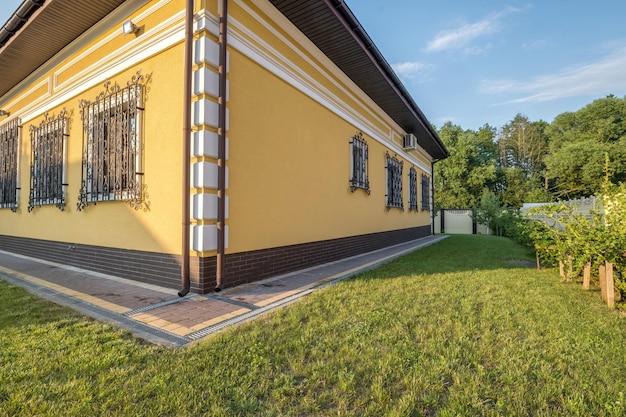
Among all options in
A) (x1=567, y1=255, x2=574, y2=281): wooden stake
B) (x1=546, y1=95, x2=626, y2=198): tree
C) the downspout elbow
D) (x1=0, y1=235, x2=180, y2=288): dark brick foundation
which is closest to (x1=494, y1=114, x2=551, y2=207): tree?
(x1=546, y1=95, x2=626, y2=198): tree

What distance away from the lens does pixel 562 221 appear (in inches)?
187

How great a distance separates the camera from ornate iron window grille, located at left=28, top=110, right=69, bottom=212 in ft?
19.8

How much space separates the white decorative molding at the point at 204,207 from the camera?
151 inches

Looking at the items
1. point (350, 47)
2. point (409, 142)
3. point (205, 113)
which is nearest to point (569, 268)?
point (350, 47)

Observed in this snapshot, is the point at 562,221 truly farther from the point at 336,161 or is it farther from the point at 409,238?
the point at 409,238

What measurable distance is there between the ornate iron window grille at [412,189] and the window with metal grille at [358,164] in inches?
197

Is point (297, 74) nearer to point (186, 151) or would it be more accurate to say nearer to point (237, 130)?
point (237, 130)

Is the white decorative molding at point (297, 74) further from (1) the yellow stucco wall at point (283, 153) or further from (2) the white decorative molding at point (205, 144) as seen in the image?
(2) the white decorative molding at point (205, 144)

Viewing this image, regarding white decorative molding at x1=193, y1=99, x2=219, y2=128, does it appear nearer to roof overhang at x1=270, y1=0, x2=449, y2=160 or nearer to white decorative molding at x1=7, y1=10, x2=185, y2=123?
white decorative molding at x1=7, y1=10, x2=185, y2=123

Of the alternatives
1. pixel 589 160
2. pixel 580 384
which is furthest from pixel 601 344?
pixel 589 160

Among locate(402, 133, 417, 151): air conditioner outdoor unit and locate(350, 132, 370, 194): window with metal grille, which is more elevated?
locate(402, 133, 417, 151): air conditioner outdoor unit

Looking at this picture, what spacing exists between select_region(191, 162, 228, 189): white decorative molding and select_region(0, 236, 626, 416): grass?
5.99ft

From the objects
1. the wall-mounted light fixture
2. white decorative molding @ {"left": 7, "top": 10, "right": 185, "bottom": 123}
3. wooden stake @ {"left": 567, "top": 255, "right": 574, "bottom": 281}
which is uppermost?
the wall-mounted light fixture

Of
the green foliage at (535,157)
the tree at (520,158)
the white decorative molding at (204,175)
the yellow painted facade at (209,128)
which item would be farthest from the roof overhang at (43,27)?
the tree at (520,158)
